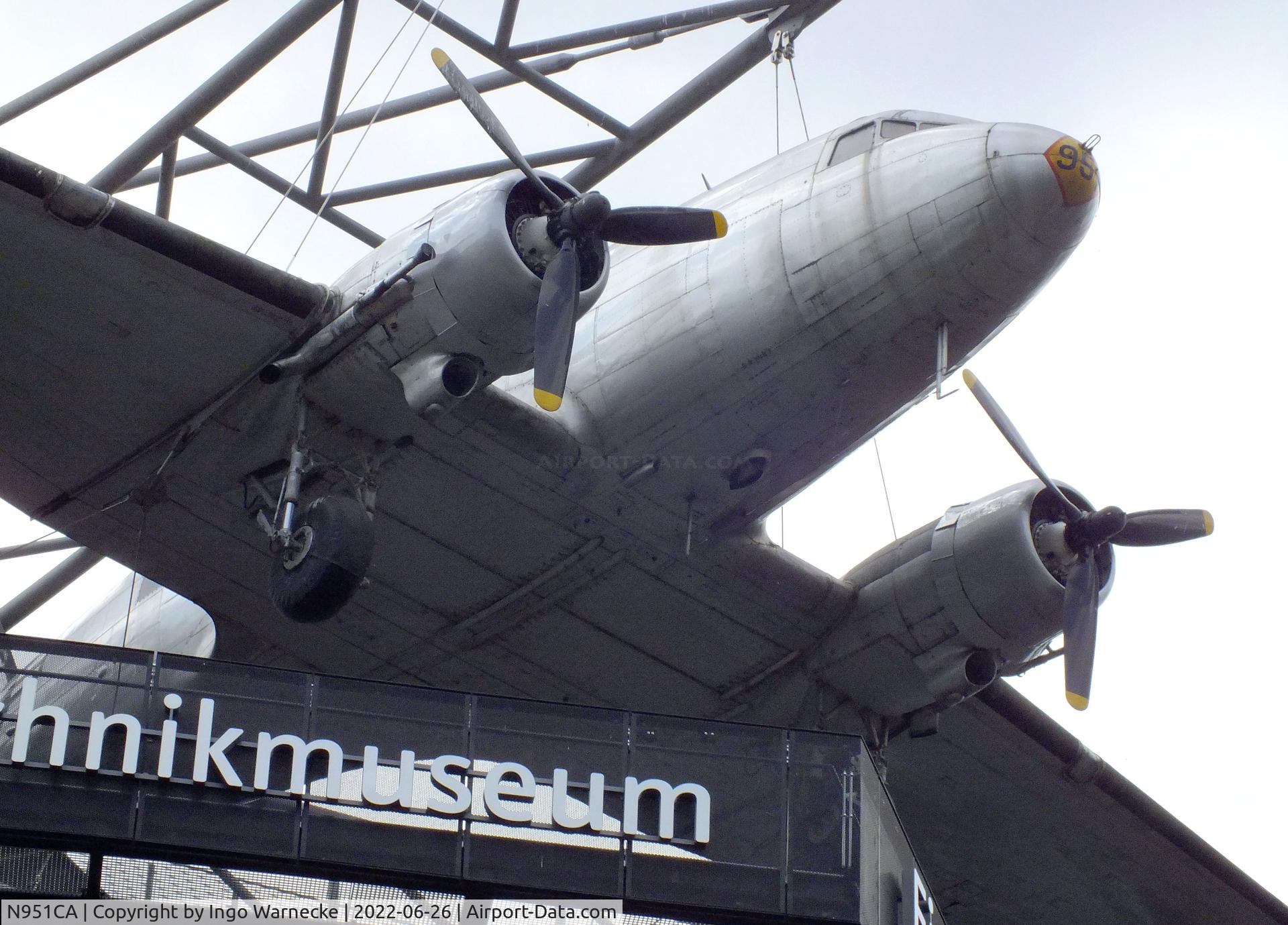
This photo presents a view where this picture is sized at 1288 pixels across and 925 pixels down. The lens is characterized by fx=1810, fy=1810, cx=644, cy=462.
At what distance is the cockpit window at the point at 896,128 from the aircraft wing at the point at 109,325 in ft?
20.4

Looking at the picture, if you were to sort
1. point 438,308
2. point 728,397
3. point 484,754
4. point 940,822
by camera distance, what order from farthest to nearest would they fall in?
point 940,822, point 728,397, point 438,308, point 484,754

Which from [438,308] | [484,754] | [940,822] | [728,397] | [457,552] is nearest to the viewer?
[484,754]

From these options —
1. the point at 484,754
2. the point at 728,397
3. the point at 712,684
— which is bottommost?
the point at 484,754

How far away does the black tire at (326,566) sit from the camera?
17344 millimetres

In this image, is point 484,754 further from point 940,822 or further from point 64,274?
point 940,822

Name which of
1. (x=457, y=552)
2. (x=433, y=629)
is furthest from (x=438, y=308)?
(x=433, y=629)

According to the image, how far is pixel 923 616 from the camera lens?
68.2 ft

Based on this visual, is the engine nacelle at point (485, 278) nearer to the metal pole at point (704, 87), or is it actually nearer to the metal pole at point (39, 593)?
A: the metal pole at point (704, 87)

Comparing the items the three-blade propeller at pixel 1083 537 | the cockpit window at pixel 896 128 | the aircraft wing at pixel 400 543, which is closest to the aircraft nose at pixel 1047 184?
the cockpit window at pixel 896 128

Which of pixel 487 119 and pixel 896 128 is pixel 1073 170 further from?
pixel 487 119

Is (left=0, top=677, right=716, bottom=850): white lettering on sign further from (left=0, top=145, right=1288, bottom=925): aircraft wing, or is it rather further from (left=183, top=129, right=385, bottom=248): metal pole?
(left=183, top=129, right=385, bottom=248): metal pole

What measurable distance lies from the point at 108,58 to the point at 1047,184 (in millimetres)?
10975

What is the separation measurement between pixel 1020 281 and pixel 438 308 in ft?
19.2

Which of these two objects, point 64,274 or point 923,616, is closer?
point 64,274
